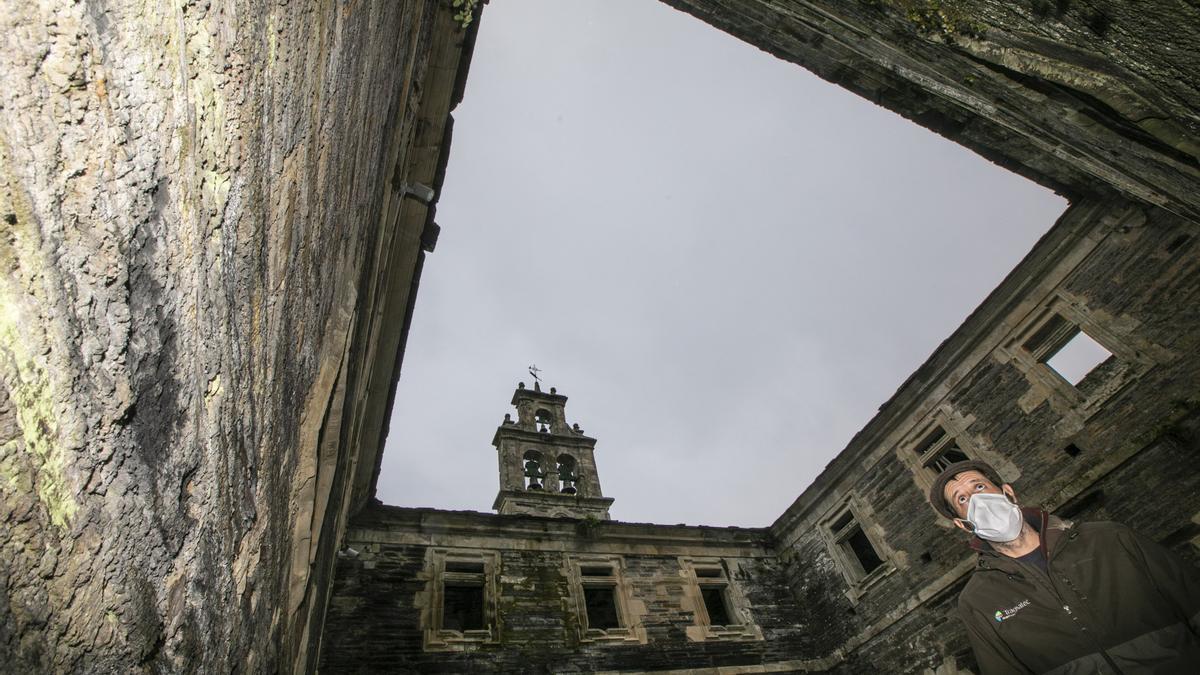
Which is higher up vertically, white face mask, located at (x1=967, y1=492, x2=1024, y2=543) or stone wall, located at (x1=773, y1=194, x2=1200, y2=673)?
stone wall, located at (x1=773, y1=194, x2=1200, y2=673)

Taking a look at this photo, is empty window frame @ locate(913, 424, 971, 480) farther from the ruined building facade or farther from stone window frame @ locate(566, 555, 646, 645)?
stone window frame @ locate(566, 555, 646, 645)

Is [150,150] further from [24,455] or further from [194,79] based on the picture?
[24,455]

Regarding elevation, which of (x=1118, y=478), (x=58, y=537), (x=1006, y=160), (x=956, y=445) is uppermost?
(x=1006, y=160)

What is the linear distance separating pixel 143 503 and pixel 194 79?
0.74 meters

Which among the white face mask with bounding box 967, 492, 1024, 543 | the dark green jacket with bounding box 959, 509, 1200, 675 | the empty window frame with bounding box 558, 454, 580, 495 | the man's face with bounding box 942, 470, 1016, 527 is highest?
the empty window frame with bounding box 558, 454, 580, 495

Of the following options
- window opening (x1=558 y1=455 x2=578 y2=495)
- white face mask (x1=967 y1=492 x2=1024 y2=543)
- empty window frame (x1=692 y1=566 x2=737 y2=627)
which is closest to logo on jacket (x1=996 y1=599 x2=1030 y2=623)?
white face mask (x1=967 y1=492 x2=1024 y2=543)

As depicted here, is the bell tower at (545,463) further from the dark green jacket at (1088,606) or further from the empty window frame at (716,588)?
the dark green jacket at (1088,606)

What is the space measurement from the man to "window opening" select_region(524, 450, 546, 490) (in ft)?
47.0

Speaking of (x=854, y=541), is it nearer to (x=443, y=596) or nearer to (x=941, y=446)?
(x=941, y=446)

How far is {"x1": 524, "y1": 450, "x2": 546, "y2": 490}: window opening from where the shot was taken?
16625mm

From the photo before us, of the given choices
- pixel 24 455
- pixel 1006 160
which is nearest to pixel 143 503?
pixel 24 455

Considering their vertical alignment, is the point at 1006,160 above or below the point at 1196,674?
above

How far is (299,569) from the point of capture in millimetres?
3158

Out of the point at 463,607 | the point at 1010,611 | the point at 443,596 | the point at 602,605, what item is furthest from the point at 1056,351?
the point at 463,607
